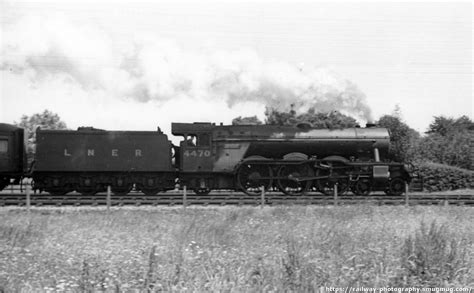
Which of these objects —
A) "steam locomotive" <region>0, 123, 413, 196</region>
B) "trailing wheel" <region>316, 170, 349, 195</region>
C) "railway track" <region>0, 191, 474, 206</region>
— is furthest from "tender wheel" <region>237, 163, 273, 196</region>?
"trailing wheel" <region>316, 170, 349, 195</region>

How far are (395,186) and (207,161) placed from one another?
26.8ft

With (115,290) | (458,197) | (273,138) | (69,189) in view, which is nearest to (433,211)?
(458,197)

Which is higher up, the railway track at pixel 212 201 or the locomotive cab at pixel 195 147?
the locomotive cab at pixel 195 147

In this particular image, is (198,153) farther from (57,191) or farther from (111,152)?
(57,191)

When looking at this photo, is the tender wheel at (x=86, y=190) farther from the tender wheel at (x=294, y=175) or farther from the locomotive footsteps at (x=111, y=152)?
the tender wheel at (x=294, y=175)

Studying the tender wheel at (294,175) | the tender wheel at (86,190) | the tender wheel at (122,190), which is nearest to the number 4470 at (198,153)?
the tender wheel at (122,190)

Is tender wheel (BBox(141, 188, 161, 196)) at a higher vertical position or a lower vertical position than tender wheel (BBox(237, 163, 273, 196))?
lower

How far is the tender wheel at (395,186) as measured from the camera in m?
19.9

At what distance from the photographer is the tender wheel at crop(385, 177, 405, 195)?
19875mm

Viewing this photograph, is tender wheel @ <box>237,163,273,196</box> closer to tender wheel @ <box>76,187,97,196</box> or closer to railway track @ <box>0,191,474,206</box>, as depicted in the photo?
railway track @ <box>0,191,474,206</box>

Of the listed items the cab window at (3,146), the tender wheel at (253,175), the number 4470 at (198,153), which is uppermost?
the cab window at (3,146)

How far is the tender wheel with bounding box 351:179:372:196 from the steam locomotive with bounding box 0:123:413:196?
4 centimetres

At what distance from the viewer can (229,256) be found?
7.25 meters

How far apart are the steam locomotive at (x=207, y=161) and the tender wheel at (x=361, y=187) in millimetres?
43
